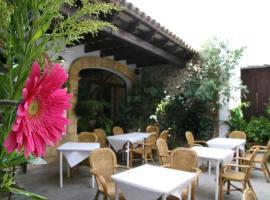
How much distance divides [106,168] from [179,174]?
1.09m

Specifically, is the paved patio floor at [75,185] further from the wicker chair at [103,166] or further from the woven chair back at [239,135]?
the woven chair back at [239,135]

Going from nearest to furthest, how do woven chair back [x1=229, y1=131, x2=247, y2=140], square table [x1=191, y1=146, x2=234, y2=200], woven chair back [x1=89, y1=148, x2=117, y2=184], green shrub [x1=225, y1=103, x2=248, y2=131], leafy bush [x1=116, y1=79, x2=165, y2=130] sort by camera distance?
1. woven chair back [x1=89, y1=148, x2=117, y2=184]
2. square table [x1=191, y1=146, x2=234, y2=200]
3. woven chair back [x1=229, y1=131, x2=247, y2=140]
4. green shrub [x1=225, y1=103, x2=248, y2=131]
5. leafy bush [x1=116, y1=79, x2=165, y2=130]

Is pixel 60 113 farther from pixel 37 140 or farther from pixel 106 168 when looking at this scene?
pixel 106 168

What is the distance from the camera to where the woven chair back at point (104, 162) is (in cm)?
332

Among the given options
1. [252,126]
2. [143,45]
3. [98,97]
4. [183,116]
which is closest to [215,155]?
[143,45]

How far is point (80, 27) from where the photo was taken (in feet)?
2.87

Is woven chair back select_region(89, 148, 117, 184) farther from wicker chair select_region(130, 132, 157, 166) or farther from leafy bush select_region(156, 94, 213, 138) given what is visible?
leafy bush select_region(156, 94, 213, 138)

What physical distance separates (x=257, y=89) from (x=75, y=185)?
6083mm

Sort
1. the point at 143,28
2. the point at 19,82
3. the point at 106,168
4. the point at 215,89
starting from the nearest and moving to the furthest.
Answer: the point at 19,82, the point at 106,168, the point at 143,28, the point at 215,89

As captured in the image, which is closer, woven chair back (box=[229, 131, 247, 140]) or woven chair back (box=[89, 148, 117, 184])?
woven chair back (box=[89, 148, 117, 184])

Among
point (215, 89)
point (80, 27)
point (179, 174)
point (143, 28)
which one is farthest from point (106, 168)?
point (215, 89)

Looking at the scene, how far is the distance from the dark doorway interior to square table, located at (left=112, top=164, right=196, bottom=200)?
383cm

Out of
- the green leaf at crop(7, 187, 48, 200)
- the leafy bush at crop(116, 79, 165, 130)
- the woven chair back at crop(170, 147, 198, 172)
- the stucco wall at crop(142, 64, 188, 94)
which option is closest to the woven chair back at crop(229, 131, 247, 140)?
the stucco wall at crop(142, 64, 188, 94)

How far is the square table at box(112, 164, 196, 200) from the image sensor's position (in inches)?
91.6
